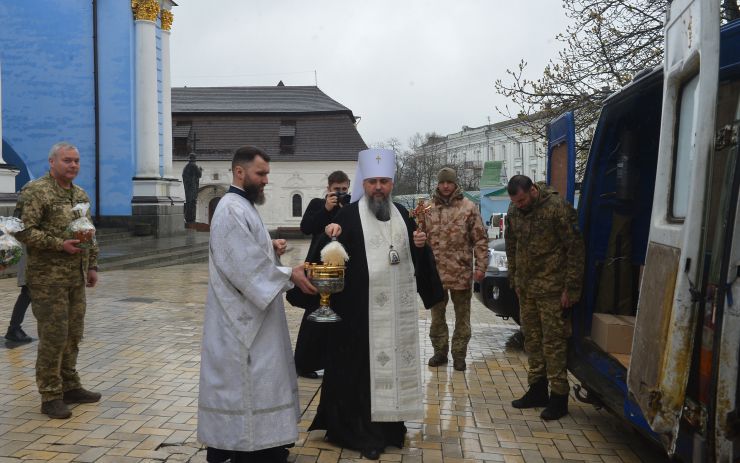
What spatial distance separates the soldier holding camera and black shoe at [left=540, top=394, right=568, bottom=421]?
174cm

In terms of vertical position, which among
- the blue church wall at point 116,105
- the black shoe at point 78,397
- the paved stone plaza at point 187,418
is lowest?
the paved stone plaza at point 187,418

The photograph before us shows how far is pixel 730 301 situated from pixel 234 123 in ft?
137

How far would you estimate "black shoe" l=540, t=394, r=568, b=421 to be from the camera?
5086mm

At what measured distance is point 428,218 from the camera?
6.75 m

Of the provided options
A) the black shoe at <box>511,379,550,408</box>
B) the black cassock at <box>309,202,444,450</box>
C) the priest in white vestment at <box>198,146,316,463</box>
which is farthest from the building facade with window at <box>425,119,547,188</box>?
the priest in white vestment at <box>198,146,316,463</box>

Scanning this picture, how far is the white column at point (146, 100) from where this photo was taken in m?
20.2

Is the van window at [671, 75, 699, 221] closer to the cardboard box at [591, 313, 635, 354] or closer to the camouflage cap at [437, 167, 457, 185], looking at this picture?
the cardboard box at [591, 313, 635, 354]

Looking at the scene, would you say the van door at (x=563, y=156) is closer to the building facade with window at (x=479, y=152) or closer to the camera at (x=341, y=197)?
the camera at (x=341, y=197)

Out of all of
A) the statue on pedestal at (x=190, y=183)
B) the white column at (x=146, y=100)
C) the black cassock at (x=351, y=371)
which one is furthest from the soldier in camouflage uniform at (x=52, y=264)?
the statue on pedestal at (x=190, y=183)

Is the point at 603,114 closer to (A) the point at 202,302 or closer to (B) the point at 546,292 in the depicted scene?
(B) the point at 546,292

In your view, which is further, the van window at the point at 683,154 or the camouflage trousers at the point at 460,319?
the camouflage trousers at the point at 460,319

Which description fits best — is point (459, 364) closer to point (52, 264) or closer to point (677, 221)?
point (677, 221)

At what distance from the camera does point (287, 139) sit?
42.7m

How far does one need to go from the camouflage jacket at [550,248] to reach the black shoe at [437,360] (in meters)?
1.76
